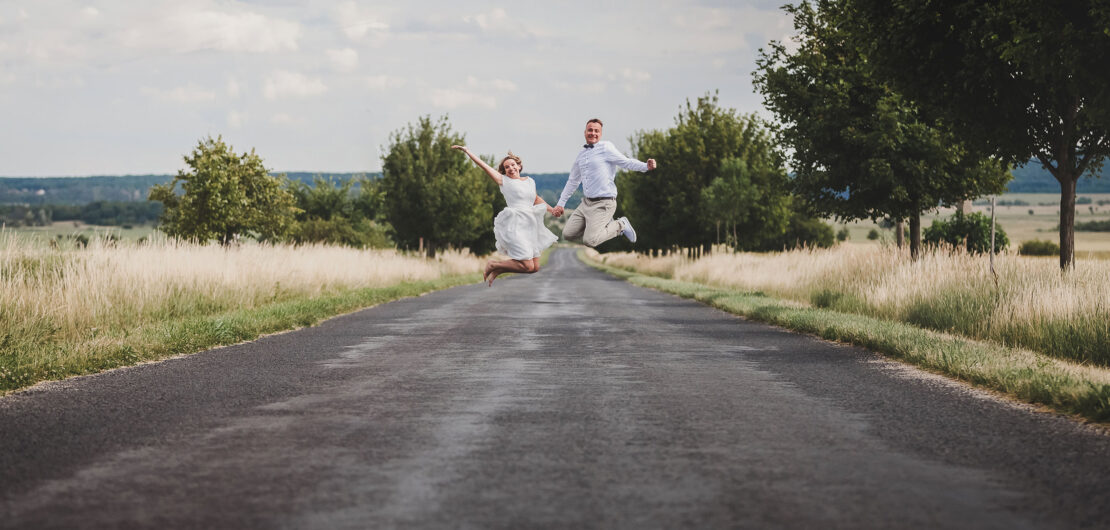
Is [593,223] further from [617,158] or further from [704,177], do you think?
[704,177]

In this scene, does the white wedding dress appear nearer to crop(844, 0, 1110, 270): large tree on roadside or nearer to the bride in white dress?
the bride in white dress

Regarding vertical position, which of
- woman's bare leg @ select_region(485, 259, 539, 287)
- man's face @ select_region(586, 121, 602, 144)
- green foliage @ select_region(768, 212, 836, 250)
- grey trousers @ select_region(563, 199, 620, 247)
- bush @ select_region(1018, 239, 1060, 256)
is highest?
man's face @ select_region(586, 121, 602, 144)

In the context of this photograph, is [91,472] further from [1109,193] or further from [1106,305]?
[1109,193]

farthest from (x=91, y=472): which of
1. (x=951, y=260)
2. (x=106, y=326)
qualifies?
(x=951, y=260)

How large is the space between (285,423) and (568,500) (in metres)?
3.47

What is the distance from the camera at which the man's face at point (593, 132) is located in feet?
28.8

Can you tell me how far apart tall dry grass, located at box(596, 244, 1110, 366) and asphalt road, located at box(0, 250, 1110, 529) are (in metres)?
2.79

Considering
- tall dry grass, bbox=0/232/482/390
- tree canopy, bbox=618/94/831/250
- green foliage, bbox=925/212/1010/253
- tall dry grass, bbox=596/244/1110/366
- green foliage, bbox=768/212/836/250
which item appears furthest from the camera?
green foliage, bbox=768/212/836/250

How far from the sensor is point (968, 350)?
41.3 ft

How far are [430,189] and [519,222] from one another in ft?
88.5

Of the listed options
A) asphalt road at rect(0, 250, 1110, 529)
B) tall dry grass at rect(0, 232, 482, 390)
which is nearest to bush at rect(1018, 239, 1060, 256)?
tall dry grass at rect(0, 232, 482, 390)

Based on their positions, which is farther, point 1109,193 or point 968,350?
point 1109,193

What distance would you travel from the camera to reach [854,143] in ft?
78.1

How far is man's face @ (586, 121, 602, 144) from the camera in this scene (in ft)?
28.8
